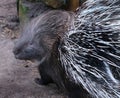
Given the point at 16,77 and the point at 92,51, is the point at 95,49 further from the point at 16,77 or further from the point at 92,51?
the point at 16,77

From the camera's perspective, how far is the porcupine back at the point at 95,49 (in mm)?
1833

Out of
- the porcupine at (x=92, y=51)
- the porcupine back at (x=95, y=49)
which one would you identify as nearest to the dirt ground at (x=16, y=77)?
the porcupine at (x=92, y=51)

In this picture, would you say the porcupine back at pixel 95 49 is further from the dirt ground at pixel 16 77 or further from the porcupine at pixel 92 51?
the dirt ground at pixel 16 77

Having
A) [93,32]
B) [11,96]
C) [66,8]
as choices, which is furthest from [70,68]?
[66,8]

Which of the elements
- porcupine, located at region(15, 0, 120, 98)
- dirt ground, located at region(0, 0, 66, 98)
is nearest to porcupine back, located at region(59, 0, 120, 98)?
porcupine, located at region(15, 0, 120, 98)

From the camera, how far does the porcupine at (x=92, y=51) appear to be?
6.03ft

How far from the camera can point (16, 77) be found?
107 inches

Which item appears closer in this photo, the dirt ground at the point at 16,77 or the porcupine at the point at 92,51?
the porcupine at the point at 92,51

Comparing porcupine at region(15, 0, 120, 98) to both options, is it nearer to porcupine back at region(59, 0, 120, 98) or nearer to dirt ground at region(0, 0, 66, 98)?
porcupine back at region(59, 0, 120, 98)

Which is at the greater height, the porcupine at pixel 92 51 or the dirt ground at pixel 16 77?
the porcupine at pixel 92 51

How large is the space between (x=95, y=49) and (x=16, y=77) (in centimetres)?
97

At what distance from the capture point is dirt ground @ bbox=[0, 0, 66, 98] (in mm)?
2548

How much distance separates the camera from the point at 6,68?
2850mm

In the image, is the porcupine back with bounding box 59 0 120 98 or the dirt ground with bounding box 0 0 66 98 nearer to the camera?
the porcupine back with bounding box 59 0 120 98
